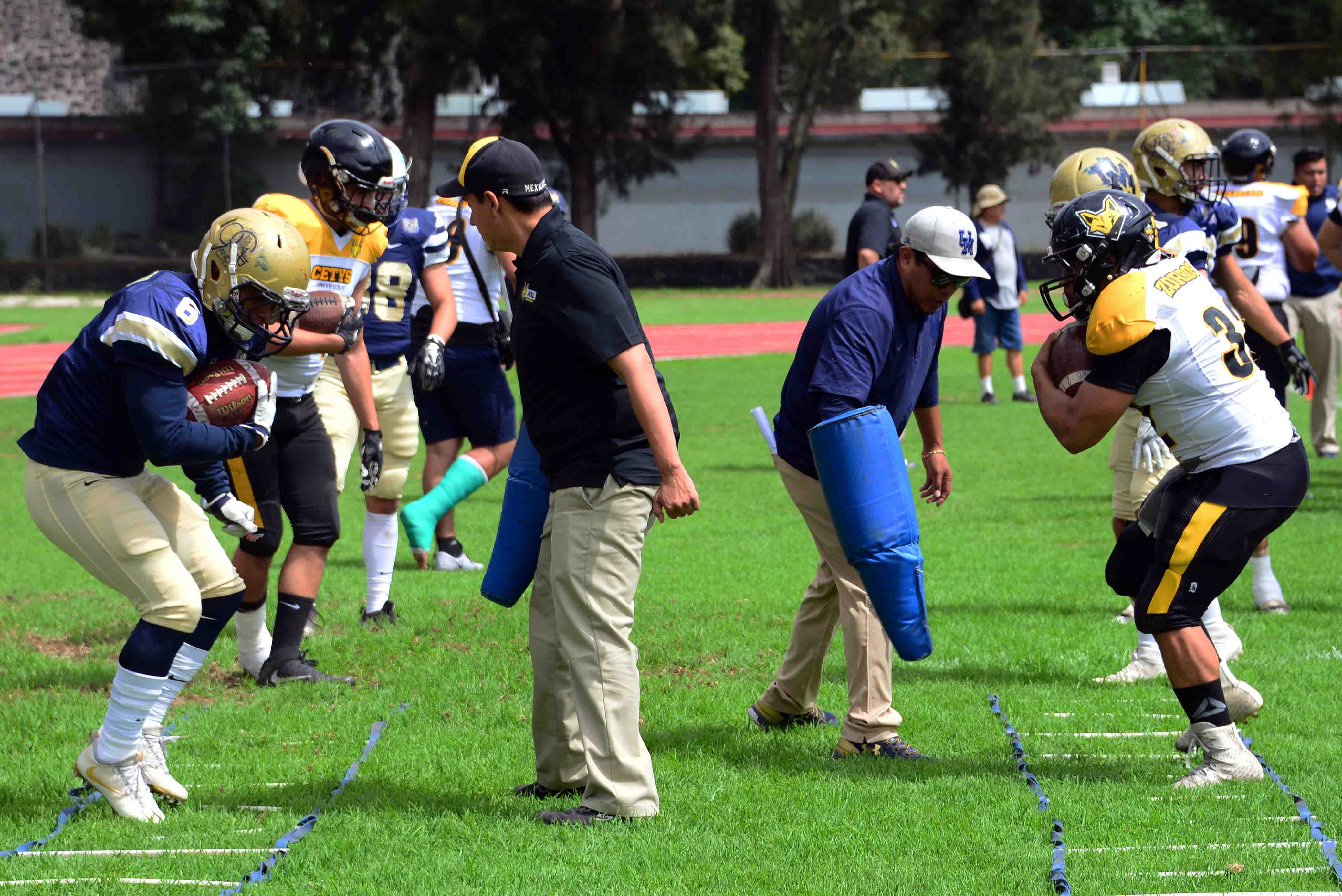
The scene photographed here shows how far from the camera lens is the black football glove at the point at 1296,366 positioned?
8.38 meters

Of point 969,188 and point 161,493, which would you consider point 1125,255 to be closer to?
point 161,493

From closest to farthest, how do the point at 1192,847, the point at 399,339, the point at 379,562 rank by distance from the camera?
the point at 1192,847
the point at 379,562
the point at 399,339

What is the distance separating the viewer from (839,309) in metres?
5.42

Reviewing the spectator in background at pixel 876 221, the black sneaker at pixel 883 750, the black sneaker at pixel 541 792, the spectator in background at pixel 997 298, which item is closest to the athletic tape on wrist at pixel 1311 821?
the black sneaker at pixel 883 750

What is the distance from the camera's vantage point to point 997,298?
18.0 meters

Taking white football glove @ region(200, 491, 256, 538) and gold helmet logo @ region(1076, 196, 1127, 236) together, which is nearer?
gold helmet logo @ region(1076, 196, 1127, 236)

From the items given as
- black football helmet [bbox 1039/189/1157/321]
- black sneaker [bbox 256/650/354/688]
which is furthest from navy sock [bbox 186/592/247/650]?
black football helmet [bbox 1039/189/1157/321]

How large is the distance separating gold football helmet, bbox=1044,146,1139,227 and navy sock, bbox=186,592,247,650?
11.9 feet

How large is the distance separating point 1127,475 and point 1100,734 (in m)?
1.47

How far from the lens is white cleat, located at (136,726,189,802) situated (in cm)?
519

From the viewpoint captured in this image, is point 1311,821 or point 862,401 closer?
point 1311,821

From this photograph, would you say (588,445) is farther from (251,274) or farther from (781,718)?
(781,718)

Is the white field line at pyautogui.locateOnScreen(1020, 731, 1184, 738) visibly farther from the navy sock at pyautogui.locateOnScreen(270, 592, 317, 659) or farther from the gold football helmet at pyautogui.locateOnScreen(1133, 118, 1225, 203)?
the navy sock at pyautogui.locateOnScreen(270, 592, 317, 659)

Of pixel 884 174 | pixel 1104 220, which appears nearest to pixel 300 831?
pixel 1104 220
